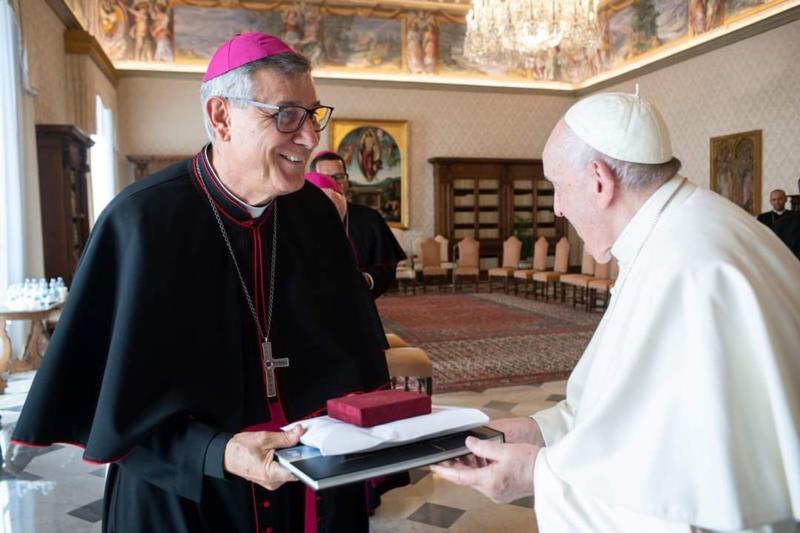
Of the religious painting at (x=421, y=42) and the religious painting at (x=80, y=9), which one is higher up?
the religious painting at (x=421, y=42)

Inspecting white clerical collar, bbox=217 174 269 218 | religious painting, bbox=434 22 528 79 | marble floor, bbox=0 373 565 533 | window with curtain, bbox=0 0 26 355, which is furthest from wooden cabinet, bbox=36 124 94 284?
religious painting, bbox=434 22 528 79

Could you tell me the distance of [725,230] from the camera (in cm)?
155

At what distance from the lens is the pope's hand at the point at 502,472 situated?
1.65 m

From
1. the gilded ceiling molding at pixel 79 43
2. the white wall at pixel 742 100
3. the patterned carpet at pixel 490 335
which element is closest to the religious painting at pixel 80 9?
the gilded ceiling molding at pixel 79 43

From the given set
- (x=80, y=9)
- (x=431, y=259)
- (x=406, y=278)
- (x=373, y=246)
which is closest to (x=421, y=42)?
(x=431, y=259)

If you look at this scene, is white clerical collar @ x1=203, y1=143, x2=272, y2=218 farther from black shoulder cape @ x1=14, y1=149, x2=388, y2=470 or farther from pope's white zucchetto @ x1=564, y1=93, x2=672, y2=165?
pope's white zucchetto @ x1=564, y1=93, x2=672, y2=165

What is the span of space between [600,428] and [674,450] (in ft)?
0.52

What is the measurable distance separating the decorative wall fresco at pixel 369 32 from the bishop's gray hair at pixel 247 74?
1292 centimetres

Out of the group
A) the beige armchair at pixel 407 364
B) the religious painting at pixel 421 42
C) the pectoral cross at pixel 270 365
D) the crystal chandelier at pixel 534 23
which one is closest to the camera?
the pectoral cross at pixel 270 365

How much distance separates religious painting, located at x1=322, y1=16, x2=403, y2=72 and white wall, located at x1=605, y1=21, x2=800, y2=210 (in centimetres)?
606

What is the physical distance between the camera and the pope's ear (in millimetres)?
1740

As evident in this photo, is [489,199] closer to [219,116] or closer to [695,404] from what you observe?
[219,116]

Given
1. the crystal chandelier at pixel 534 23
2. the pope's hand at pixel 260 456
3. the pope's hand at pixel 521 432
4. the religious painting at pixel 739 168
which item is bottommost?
the pope's hand at pixel 521 432

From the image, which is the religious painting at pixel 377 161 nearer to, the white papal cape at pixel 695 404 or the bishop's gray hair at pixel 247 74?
the bishop's gray hair at pixel 247 74
